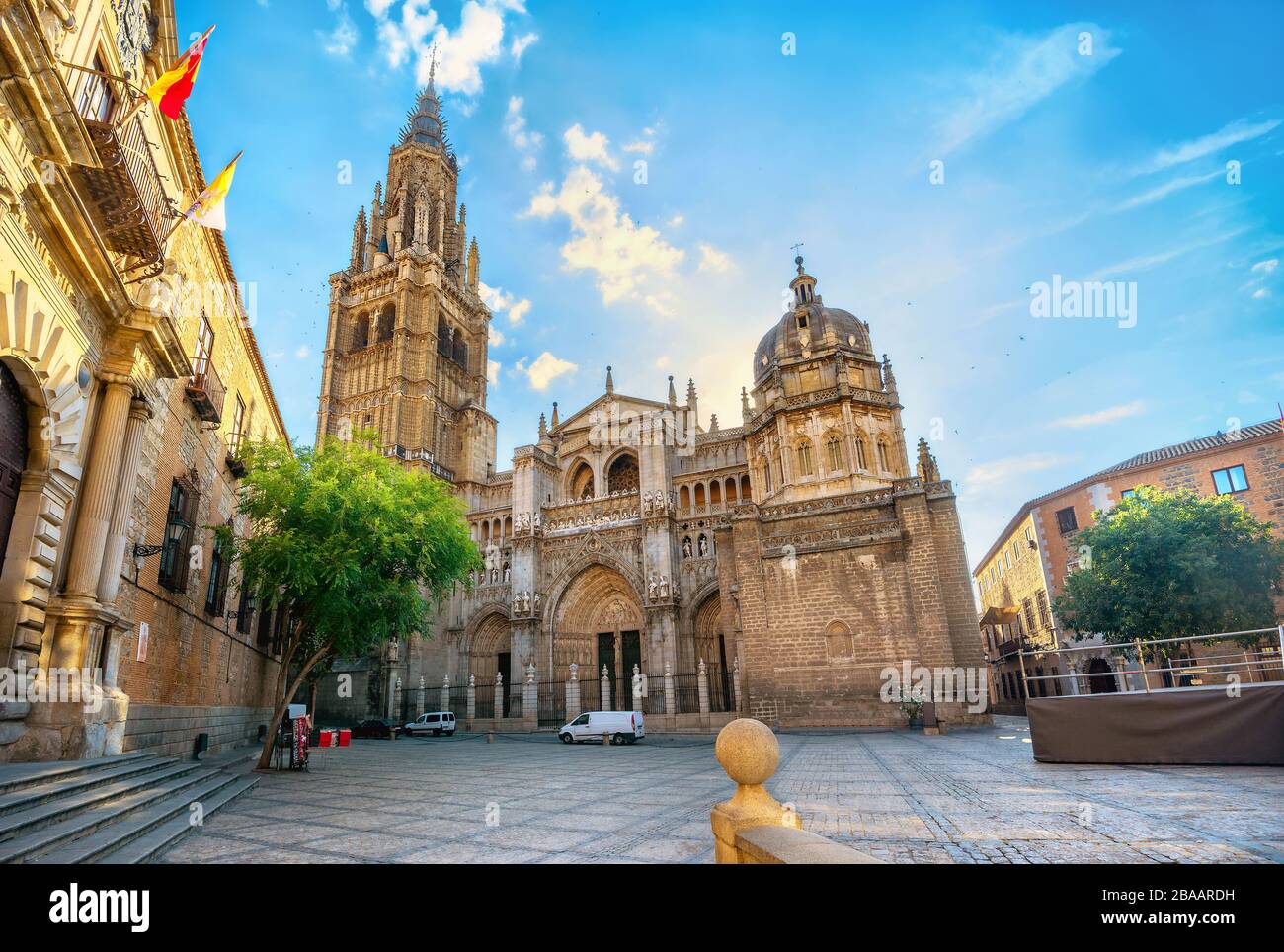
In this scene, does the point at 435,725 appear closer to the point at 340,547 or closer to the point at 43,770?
the point at 340,547

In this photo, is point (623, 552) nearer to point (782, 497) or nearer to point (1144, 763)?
point (782, 497)

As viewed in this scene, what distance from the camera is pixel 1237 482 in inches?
982

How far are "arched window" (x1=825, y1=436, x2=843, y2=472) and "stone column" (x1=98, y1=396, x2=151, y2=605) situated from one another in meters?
24.7

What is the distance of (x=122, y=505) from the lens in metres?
9.34

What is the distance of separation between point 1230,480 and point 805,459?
16.5 meters

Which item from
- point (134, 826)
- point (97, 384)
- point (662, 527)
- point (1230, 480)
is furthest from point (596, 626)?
point (1230, 480)

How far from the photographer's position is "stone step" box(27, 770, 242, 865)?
4871mm

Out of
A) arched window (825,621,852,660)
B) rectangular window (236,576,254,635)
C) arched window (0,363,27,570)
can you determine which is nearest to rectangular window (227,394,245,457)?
rectangular window (236,576,254,635)

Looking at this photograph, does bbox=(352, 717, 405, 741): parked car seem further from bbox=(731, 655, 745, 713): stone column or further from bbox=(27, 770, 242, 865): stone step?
bbox=(27, 770, 242, 865): stone step

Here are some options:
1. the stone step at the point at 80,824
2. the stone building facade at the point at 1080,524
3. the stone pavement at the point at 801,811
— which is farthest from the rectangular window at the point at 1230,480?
the stone step at the point at 80,824

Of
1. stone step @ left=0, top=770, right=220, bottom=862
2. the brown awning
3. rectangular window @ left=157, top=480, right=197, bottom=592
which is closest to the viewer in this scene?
stone step @ left=0, top=770, right=220, bottom=862

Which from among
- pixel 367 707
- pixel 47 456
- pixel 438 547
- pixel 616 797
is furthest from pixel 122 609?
pixel 367 707

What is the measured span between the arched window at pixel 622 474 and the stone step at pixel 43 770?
28.8m

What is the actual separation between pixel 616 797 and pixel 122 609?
8.31 meters
